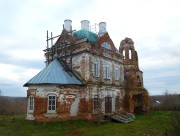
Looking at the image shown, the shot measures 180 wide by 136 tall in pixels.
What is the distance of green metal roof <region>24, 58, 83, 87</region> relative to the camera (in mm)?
19889

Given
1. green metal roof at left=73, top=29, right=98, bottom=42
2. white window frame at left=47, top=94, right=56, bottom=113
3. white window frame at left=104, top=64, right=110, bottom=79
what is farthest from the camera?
green metal roof at left=73, top=29, right=98, bottom=42

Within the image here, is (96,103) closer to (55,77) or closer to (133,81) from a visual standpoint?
(55,77)

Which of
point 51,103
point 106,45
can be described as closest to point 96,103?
point 51,103

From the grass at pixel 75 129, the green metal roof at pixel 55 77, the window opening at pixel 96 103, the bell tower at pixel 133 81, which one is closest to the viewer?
the grass at pixel 75 129

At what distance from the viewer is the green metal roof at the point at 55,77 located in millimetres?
19889

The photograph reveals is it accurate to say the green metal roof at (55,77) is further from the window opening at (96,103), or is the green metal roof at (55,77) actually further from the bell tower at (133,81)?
the bell tower at (133,81)

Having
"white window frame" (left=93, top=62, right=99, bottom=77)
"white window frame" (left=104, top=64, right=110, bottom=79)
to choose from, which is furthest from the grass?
"white window frame" (left=104, top=64, right=110, bottom=79)

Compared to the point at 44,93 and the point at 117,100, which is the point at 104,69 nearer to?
the point at 117,100

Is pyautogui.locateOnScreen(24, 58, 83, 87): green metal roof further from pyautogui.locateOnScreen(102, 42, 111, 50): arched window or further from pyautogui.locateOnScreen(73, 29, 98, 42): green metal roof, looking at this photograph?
pyautogui.locateOnScreen(102, 42, 111, 50): arched window

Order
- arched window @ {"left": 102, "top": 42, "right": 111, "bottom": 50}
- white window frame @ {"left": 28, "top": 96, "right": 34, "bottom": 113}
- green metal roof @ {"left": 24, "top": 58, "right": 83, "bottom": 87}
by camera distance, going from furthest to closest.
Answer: arched window @ {"left": 102, "top": 42, "right": 111, "bottom": 50} → white window frame @ {"left": 28, "top": 96, "right": 34, "bottom": 113} → green metal roof @ {"left": 24, "top": 58, "right": 83, "bottom": 87}

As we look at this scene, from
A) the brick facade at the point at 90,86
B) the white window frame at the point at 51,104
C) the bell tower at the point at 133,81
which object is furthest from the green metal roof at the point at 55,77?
the bell tower at the point at 133,81

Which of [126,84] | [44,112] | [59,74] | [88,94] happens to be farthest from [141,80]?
[44,112]

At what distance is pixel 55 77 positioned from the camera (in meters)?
20.3

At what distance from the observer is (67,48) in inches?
920
